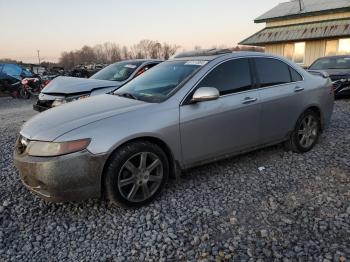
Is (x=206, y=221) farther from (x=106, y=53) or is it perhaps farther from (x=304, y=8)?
(x=106, y=53)

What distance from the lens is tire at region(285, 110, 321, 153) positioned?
4.99 m

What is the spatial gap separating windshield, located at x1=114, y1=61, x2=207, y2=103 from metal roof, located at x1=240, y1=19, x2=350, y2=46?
16155 millimetres

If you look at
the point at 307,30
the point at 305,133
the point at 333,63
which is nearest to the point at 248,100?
the point at 305,133

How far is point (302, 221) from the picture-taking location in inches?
126

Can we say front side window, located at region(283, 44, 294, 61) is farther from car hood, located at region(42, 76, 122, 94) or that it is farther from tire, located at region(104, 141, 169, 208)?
tire, located at region(104, 141, 169, 208)

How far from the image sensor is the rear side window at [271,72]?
4516 millimetres

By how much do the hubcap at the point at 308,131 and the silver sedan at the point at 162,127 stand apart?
0.03 meters

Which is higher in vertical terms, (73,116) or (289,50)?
(289,50)

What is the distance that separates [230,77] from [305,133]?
1.80 m

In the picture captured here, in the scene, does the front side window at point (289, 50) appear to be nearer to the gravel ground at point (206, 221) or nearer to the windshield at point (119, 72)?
the windshield at point (119, 72)

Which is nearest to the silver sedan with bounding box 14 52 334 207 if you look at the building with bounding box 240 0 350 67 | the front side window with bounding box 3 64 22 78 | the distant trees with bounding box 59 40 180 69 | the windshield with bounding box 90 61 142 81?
the windshield with bounding box 90 61 142 81

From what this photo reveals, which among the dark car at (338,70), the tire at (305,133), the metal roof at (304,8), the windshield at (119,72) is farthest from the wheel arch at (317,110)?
the metal roof at (304,8)

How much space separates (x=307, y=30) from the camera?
19.4 m

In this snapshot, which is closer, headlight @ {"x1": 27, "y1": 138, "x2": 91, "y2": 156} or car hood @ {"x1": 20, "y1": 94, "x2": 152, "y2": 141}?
headlight @ {"x1": 27, "y1": 138, "x2": 91, "y2": 156}
